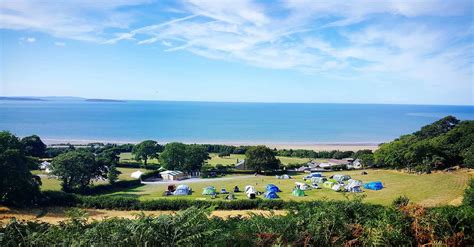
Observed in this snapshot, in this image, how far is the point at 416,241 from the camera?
21.5ft

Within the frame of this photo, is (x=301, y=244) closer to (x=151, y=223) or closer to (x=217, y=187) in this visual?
(x=151, y=223)

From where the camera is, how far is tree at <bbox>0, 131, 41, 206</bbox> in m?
20.0

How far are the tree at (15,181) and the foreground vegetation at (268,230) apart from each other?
1617cm

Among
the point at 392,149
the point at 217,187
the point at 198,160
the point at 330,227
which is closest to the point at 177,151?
the point at 198,160

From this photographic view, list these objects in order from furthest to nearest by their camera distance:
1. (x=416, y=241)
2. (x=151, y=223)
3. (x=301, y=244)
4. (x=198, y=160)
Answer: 1. (x=198, y=160)
2. (x=416, y=241)
3. (x=301, y=244)
4. (x=151, y=223)

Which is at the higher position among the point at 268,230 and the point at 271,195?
the point at 268,230

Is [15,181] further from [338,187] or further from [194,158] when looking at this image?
[338,187]

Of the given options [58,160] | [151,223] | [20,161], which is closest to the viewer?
[151,223]

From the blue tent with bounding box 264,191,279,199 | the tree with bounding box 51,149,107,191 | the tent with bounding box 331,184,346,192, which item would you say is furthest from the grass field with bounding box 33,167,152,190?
the tent with bounding box 331,184,346,192

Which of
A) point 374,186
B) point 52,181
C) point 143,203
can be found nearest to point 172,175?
point 52,181

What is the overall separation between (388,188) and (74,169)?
73.5 feet

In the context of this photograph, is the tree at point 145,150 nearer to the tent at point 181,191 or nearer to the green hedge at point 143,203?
the tent at point 181,191

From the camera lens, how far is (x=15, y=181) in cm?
1998

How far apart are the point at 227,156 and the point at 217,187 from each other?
19992 millimetres
